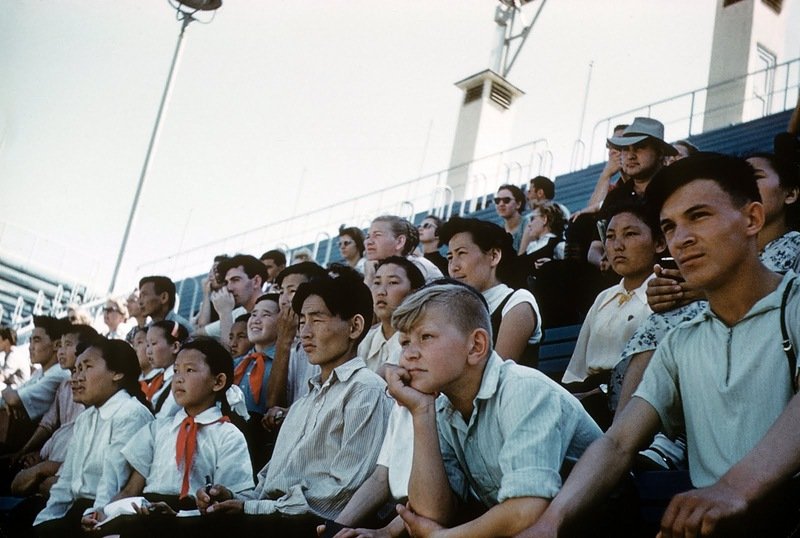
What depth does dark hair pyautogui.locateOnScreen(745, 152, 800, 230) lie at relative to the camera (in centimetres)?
347

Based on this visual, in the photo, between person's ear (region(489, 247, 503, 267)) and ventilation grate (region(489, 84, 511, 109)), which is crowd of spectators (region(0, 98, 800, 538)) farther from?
ventilation grate (region(489, 84, 511, 109))

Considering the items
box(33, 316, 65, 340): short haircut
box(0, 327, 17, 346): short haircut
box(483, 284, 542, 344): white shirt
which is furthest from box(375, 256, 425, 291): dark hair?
box(0, 327, 17, 346): short haircut

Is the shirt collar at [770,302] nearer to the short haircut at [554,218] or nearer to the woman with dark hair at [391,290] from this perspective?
the woman with dark hair at [391,290]

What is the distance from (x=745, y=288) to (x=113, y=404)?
350 cm

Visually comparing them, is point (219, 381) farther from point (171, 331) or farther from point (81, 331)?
point (81, 331)

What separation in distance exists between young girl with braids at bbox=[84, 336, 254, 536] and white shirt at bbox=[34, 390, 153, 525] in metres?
0.08

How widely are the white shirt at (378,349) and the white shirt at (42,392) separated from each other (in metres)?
2.75

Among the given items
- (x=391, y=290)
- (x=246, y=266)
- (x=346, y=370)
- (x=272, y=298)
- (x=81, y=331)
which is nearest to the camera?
(x=346, y=370)

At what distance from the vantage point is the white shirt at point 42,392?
6.07 m

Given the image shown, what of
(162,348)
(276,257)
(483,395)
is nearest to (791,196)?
(483,395)

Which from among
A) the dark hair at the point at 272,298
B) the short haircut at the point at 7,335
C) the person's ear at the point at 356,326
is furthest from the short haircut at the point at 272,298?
the short haircut at the point at 7,335

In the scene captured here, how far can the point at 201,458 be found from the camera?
3.75 metres

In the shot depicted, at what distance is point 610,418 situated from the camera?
10.7 ft

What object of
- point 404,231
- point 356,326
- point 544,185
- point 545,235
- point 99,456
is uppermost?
point 544,185
